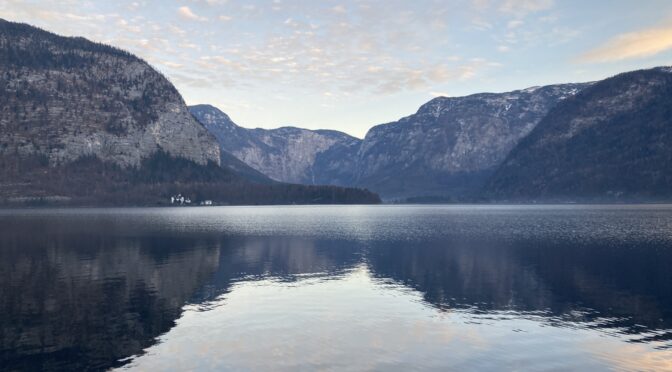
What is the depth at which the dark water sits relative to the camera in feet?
114

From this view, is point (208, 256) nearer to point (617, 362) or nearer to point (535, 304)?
point (535, 304)

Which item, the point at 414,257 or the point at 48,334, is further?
the point at 414,257

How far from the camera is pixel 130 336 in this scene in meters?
39.7

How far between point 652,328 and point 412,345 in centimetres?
2114

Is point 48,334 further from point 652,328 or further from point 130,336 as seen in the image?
point 652,328

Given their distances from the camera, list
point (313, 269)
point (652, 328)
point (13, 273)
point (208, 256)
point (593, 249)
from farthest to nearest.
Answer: point (593, 249) → point (208, 256) → point (313, 269) → point (13, 273) → point (652, 328)

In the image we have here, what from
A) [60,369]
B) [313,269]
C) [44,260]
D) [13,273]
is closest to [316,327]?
[60,369]

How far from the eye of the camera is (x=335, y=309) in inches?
1957

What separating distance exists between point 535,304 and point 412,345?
2063 cm

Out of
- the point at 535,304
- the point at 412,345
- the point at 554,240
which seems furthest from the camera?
the point at 554,240

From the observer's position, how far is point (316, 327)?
4294 centimetres

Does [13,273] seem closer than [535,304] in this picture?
No

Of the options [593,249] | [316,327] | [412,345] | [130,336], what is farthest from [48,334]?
[593,249]

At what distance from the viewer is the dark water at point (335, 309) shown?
114 feet
